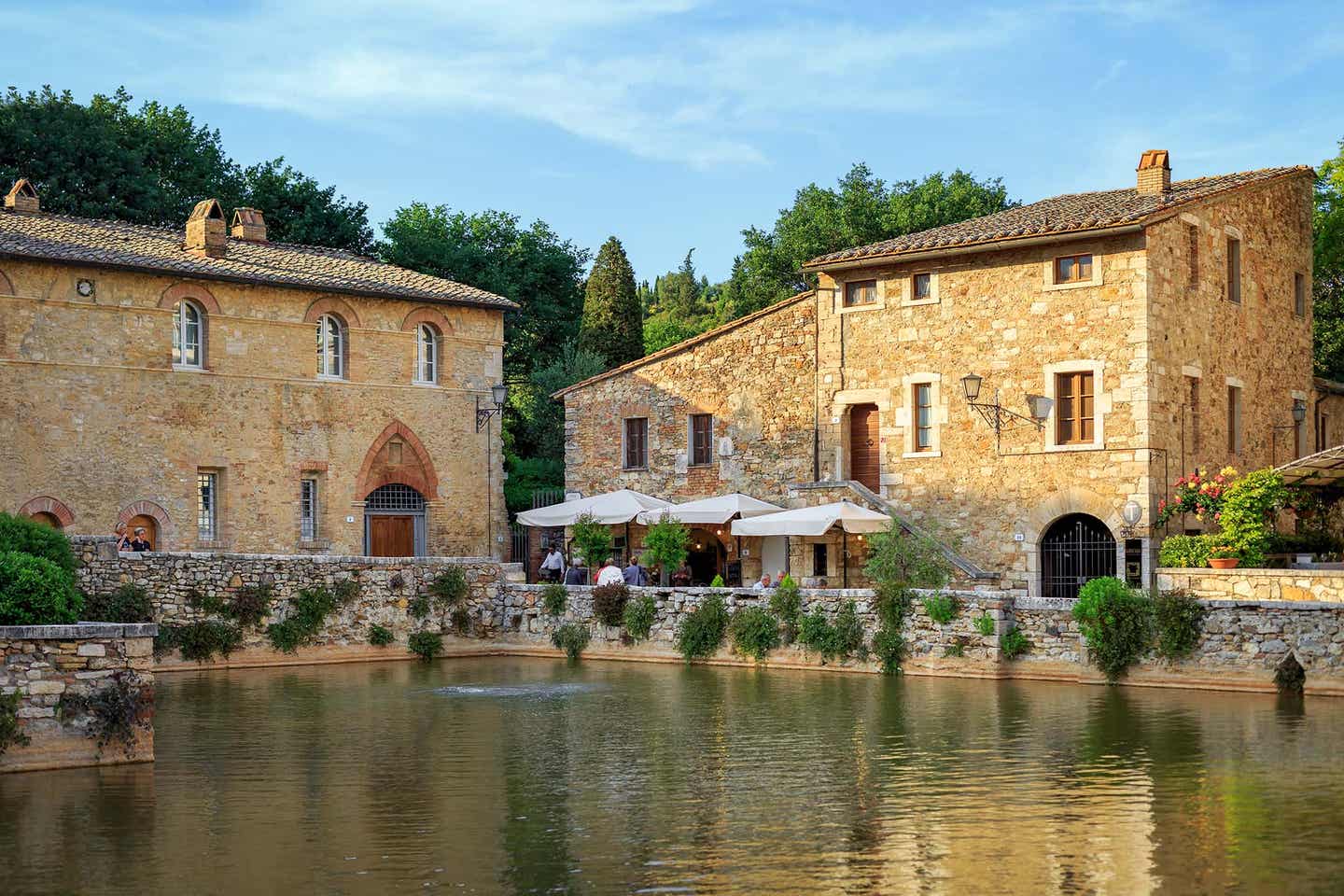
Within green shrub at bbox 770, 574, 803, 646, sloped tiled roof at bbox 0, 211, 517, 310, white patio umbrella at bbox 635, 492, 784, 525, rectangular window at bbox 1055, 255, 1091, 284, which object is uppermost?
sloped tiled roof at bbox 0, 211, 517, 310

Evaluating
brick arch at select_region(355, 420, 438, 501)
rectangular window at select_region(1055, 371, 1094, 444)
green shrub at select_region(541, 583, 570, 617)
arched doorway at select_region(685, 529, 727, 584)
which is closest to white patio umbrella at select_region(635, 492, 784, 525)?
arched doorway at select_region(685, 529, 727, 584)

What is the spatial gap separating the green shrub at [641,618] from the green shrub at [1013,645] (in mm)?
6089

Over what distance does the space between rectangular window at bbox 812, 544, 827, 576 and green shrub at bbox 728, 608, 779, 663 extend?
4.39 meters

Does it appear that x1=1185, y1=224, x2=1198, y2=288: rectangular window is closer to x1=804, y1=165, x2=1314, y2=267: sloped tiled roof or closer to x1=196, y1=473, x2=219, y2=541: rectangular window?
x1=804, y1=165, x2=1314, y2=267: sloped tiled roof

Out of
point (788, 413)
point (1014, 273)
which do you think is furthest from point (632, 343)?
point (1014, 273)

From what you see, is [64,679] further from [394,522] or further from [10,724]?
[394,522]

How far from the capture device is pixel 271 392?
30625mm

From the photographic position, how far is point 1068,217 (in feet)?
88.4

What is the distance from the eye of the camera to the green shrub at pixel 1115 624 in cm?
2027

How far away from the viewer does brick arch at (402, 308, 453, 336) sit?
3262 centimetres

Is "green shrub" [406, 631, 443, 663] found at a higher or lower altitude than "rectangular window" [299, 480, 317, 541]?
lower

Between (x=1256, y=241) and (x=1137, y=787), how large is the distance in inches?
759

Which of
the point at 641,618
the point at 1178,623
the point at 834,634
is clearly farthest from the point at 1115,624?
the point at 641,618

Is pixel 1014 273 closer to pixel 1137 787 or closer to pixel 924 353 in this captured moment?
pixel 924 353
